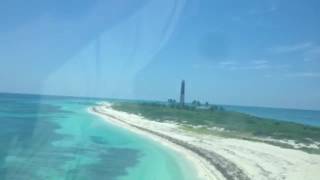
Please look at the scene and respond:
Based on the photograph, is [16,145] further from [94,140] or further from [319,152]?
[319,152]

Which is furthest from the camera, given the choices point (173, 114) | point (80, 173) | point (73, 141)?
point (173, 114)

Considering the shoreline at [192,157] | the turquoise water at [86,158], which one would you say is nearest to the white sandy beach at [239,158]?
the shoreline at [192,157]

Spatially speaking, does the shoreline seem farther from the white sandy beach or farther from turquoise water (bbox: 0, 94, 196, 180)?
turquoise water (bbox: 0, 94, 196, 180)

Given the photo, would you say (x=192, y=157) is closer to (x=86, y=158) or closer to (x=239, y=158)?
(x=239, y=158)

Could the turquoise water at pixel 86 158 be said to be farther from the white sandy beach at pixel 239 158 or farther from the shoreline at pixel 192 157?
the white sandy beach at pixel 239 158

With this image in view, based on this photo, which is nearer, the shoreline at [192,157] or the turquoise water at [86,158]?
the turquoise water at [86,158]

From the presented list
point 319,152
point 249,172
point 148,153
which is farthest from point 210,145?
point 249,172

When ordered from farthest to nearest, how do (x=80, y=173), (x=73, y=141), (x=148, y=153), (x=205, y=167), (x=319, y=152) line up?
(x=73, y=141) < (x=319, y=152) < (x=148, y=153) < (x=205, y=167) < (x=80, y=173)

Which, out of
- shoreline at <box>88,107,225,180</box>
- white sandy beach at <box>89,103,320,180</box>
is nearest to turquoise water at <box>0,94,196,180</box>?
shoreline at <box>88,107,225,180</box>
